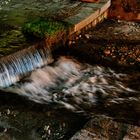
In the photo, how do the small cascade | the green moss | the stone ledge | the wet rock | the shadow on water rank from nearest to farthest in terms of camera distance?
1. the wet rock
2. the shadow on water
3. the small cascade
4. the green moss
5. the stone ledge

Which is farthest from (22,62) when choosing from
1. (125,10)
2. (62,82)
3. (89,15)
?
(125,10)

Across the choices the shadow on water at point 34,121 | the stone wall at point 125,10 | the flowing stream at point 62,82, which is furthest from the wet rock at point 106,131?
the stone wall at point 125,10

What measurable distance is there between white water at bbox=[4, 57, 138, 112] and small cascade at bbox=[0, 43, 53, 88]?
0.42ft

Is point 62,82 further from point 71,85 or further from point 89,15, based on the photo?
point 89,15

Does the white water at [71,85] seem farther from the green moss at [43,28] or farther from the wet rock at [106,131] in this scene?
the wet rock at [106,131]

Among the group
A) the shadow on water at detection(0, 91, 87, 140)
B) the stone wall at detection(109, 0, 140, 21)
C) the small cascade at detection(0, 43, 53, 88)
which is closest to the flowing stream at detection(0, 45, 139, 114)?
the small cascade at detection(0, 43, 53, 88)

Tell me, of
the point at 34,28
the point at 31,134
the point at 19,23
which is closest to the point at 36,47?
the point at 34,28

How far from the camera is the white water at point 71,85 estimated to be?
619 cm

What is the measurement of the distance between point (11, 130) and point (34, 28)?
3.32 metres

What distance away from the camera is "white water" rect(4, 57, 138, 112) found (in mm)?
6191

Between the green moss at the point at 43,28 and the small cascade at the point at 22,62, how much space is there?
289 mm

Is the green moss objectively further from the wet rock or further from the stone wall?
the wet rock

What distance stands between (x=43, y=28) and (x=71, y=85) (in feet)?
5.34

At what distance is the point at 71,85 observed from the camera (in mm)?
6844
